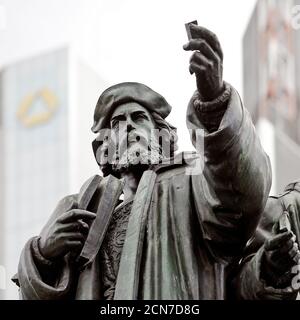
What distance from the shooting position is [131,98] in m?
13.2

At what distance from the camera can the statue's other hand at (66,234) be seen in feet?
40.0

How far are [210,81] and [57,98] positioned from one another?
3240 inches

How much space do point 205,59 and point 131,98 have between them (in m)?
1.87

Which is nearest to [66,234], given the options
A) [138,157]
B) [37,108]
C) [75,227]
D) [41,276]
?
[75,227]

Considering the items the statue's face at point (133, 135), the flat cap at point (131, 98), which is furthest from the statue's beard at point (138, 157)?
the flat cap at point (131, 98)

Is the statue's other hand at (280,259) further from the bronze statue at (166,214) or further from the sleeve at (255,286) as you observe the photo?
the bronze statue at (166,214)

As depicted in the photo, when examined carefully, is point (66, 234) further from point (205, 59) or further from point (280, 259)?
point (205, 59)

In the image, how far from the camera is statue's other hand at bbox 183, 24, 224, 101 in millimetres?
11328

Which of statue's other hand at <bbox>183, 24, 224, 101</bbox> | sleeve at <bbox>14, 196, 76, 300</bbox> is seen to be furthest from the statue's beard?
statue's other hand at <bbox>183, 24, 224, 101</bbox>

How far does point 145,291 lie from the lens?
11.8 m

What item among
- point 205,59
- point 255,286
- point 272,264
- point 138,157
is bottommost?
point 255,286

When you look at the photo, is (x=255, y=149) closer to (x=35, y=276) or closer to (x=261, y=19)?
(x=35, y=276)

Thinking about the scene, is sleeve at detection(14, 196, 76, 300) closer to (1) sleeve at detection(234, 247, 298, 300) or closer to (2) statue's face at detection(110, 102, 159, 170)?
(2) statue's face at detection(110, 102, 159, 170)
